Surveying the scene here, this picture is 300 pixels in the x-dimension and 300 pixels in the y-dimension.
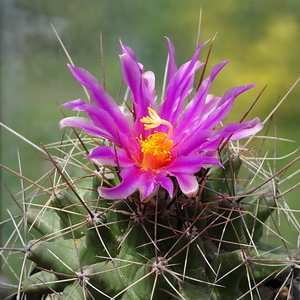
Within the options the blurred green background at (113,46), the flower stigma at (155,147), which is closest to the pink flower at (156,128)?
the flower stigma at (155,147)

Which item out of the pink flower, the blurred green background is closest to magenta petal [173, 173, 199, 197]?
the pink flower

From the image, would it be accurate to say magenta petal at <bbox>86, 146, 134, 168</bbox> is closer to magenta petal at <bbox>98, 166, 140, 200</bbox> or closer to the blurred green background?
magenta petal at <bbox>98, 166, 140, 200</bbox>

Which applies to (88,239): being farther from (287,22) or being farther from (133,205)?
(287,22)

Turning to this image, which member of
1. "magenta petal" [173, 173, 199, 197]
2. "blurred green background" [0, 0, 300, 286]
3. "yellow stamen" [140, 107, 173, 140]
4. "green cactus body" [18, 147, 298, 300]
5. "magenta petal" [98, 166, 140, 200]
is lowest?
"blurred green background" [0, 0, 300, 286]

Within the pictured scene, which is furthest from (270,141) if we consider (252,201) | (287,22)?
(252,201)

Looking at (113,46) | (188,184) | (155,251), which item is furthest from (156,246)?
(113,46)
